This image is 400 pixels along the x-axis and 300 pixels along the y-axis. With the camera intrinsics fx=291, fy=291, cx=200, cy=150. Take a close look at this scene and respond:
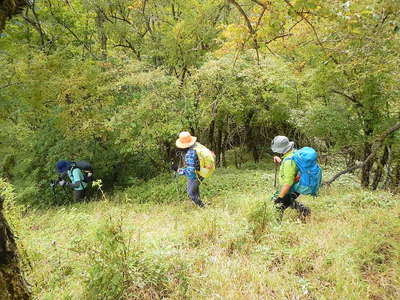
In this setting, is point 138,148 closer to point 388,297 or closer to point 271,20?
point 271,20

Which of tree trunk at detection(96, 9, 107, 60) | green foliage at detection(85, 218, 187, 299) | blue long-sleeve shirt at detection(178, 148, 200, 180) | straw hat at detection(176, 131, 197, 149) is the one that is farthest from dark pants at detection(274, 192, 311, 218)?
tree trunk at detection(96, 9, 107, 60)

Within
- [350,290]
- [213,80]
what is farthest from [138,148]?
Answer: [350,290]

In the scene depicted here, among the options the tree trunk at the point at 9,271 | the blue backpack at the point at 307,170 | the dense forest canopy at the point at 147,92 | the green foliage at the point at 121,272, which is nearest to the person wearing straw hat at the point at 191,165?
the blue backpack at the point at 307,170

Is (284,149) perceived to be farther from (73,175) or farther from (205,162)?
(73,175)

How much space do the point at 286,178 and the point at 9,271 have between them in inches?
158

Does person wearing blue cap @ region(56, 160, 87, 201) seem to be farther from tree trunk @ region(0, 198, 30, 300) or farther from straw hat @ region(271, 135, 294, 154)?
tree trunk @ region(0, 198, 30, 300)

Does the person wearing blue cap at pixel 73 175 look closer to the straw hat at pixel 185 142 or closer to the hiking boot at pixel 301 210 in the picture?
the straw hat at pixel 185 142

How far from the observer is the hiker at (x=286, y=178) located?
15.9ft

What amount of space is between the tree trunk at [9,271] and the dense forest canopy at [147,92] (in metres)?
6.74

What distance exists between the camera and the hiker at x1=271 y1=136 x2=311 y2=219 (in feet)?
15.9

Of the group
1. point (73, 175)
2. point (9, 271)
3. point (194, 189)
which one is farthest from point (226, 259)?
point (73, 175)

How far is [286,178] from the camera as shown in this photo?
4844 millimetres

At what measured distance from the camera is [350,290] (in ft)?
9.10

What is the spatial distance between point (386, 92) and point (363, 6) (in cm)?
531
